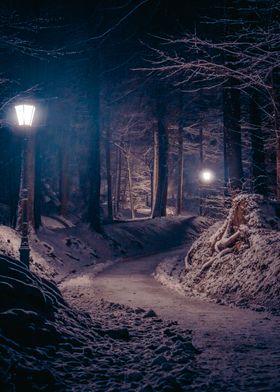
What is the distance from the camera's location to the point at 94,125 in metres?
22.8

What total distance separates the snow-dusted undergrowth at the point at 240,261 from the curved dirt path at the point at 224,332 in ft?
1.89

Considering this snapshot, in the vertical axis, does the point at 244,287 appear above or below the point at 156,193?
below

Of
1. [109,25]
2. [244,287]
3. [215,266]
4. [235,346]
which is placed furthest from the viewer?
[109,25]

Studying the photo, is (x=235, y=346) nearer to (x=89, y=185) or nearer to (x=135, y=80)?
(x=89, y=185)

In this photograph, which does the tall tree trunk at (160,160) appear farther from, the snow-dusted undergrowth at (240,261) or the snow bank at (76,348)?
the snow bank at (76,348)

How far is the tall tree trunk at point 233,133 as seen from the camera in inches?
639

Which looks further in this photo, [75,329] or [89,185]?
[89,185]

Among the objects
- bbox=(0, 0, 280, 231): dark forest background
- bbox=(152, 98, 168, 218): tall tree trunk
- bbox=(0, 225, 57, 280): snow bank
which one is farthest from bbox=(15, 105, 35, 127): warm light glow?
bbox=(152, 98, 168, 218): tall tree trunk

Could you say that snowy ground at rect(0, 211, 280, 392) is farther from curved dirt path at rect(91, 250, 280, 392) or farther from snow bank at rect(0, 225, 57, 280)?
snow bank at rect(0, 225, 57, 280)

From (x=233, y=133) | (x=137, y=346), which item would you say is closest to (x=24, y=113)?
(x=137, y=346)

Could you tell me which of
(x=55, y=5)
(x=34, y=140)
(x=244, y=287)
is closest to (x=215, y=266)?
(x=244, y=287)

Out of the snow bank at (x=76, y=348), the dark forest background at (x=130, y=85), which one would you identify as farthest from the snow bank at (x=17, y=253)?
the snow bank at (x=76, y=348)

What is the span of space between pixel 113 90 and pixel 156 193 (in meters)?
7.64

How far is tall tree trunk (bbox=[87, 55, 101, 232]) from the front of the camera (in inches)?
874
